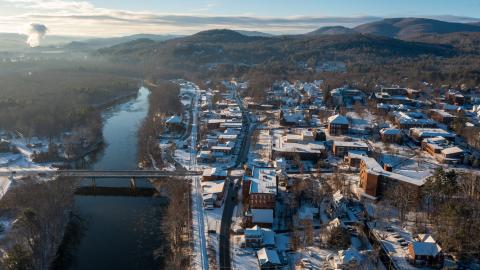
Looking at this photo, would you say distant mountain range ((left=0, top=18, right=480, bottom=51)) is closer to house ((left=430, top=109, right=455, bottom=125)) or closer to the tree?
house ((left=430, top=109, right=455, bottom=125))

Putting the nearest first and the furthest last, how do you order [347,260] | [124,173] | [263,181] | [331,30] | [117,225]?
[347,260] → [117,225] → [263,181] → [124,173] → [331,30]

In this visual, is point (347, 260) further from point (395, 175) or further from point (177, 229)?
point (395, 175)

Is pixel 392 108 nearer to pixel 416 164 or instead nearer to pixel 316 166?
pixel 416 164

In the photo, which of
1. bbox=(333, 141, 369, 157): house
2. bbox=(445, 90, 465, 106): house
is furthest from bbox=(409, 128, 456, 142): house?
bbox=(445, 90, 465, 106): house

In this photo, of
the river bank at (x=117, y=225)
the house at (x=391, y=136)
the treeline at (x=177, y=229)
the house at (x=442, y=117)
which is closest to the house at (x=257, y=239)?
the treeline at (x=177, y=229)

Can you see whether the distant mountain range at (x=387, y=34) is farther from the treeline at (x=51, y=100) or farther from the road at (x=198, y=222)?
the road at (x=198, y=222)

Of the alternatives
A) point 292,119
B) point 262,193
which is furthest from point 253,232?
point 292,119
